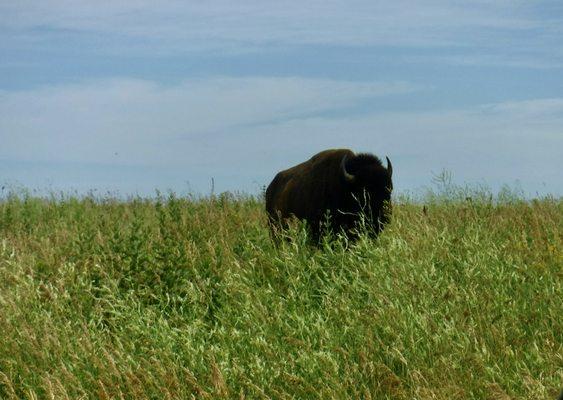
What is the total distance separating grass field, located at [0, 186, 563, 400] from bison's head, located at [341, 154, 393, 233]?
4.90 feet

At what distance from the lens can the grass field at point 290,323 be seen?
192 inches

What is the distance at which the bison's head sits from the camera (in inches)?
410

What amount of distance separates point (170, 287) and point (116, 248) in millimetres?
826

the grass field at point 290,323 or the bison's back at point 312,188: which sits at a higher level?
the bison's back at point 312,188

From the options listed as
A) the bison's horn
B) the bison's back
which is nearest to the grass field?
the bison's horn

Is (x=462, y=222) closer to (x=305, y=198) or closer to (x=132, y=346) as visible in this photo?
(x=305, y=198)

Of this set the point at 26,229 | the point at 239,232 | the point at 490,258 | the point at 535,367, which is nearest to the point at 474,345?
the point at 535,367

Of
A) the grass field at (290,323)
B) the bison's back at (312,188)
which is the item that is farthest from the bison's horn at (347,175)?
the grass field at (290,323)

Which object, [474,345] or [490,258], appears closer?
[474,345]

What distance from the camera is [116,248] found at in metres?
7.83

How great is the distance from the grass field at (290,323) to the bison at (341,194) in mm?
1583

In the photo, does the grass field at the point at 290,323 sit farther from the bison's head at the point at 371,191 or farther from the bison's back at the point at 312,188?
the bison's back at the point at 312,188

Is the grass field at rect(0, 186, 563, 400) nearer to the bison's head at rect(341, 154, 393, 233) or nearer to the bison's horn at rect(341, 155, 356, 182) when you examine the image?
the bison's head at rect(341, 154, 393, 233)

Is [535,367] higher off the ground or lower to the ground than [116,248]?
lower
